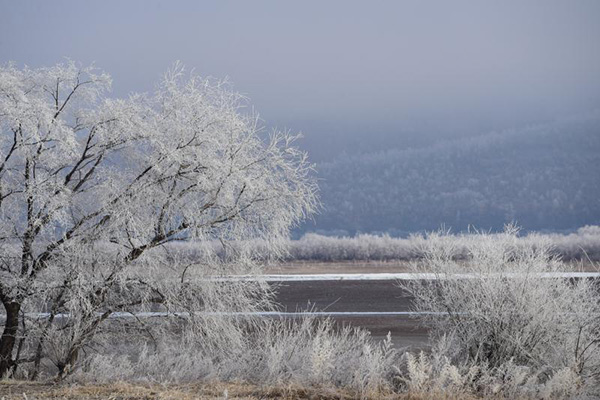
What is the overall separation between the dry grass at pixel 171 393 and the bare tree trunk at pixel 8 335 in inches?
125

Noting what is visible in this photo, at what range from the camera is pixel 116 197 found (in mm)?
14109

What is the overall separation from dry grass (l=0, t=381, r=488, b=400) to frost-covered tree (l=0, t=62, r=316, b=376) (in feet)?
9.60

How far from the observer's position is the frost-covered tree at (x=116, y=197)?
13.9 meters

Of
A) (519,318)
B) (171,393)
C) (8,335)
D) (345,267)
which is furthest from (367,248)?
(171,393)

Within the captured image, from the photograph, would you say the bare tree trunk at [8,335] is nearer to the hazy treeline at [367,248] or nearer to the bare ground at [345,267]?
the bare ground at [345,267]

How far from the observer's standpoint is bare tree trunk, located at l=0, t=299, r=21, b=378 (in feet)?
47.4

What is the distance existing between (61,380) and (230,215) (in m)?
4.29

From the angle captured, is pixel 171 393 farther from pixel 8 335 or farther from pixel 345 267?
pixel 345 267

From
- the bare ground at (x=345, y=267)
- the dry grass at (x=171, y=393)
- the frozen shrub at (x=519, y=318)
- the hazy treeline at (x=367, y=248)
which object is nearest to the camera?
the dry grass at (x=171, y=393)

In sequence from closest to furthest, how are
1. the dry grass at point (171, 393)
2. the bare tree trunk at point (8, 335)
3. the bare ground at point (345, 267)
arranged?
the dry grass at point (171, 393)
the bare tree trunk at point (8, 335)
the bare ground at point (345, 267)

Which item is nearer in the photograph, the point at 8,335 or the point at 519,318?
the point at 519,318

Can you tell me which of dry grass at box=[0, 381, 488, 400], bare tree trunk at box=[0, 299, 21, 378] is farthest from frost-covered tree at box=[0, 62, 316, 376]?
dry grass at box=[0, 381, 488, 400]

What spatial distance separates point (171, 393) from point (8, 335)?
5691mm

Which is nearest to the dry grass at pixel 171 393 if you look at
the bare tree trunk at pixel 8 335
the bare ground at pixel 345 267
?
the bare tree trunk at pixel 8 335
